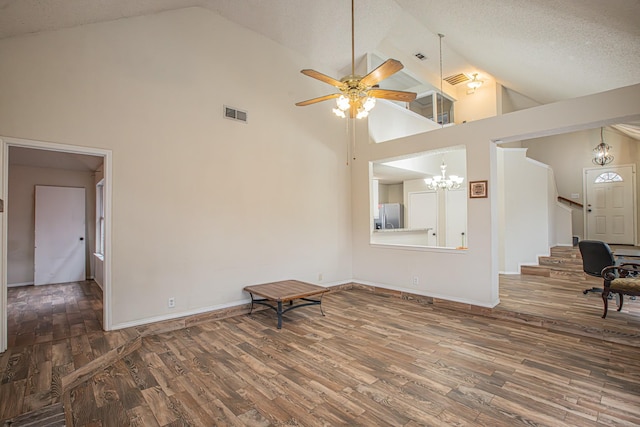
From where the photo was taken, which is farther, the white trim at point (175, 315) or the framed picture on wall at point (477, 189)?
the framed picture on wall at point (477, 189)

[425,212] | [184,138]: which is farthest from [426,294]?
[184,138]

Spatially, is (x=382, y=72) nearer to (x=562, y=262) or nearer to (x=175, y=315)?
(x=175, y=315)

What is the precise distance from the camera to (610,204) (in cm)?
819

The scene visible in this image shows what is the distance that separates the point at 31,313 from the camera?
13.6ft

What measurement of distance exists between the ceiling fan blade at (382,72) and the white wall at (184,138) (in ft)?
7.39

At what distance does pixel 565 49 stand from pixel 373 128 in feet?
9.95

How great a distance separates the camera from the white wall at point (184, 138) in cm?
324

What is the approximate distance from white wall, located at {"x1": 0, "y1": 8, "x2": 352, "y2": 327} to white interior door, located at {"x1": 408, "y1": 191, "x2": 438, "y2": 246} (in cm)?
409

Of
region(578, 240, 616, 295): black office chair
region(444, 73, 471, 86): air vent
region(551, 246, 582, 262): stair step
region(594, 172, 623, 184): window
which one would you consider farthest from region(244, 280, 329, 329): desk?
region(594, 172, 623, 184): window

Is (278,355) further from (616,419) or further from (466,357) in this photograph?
(616,419)

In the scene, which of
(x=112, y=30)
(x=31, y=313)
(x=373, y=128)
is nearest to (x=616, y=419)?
(x=373, y=128)

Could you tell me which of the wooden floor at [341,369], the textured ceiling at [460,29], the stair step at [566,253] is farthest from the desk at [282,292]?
the stair step at [566,253]

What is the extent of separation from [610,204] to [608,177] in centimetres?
75

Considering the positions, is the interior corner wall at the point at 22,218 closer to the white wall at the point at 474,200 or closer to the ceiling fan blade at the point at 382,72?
the white wall at the point at 474,200
